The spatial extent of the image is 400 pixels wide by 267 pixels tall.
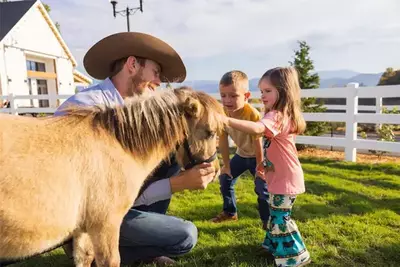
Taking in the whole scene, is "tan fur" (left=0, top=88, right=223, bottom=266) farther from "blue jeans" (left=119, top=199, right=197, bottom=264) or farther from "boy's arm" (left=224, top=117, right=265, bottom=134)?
"blue jeans" (left=119, top=199, right=197, bottom=264)

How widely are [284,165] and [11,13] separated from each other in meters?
27.7

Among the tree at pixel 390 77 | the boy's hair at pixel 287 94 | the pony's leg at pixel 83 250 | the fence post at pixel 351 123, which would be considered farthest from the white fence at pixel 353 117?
the tree at pixel 390 77

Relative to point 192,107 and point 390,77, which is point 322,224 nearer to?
point 192,107

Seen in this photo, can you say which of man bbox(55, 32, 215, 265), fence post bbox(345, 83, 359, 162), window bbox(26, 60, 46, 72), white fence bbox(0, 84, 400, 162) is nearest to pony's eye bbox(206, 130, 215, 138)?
man bbox(55, 32, 215, 265)

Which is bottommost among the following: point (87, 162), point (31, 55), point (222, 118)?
point (87, 162)

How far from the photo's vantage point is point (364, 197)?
5.08m

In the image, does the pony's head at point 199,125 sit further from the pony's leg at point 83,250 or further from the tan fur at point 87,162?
the pony's leg at point 83,250

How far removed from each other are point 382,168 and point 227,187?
4135 millimetres

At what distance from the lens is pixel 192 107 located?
2545mm

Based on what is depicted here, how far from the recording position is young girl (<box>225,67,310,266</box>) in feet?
10.3

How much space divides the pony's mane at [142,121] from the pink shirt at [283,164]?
959 mm

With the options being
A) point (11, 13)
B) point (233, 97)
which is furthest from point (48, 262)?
point (11, 13)

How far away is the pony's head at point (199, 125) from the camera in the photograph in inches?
102

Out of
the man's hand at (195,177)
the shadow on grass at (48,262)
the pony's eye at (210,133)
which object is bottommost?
the shadow on grass at (48,262)
